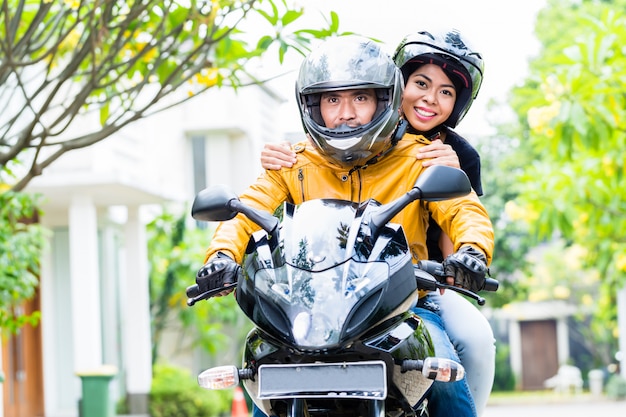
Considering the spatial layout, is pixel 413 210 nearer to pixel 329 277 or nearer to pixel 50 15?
pixel 329 277

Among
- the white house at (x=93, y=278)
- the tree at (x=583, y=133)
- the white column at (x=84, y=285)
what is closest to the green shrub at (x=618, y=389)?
the white house at (x=93, y=278)

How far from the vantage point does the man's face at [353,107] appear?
3.44 metres

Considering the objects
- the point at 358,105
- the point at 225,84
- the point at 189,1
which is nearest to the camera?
the point at 358,105

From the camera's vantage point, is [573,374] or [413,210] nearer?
[413,210]

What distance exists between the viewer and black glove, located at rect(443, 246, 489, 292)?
3.13 m

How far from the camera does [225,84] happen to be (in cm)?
819

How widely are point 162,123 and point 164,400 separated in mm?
8696

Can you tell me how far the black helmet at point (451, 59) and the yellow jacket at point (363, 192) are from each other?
605 mm

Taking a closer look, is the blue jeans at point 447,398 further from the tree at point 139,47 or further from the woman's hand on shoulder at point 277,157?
the tree at point 139,47

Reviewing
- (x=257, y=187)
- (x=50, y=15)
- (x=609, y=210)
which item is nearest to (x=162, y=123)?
(x=609, y=210)

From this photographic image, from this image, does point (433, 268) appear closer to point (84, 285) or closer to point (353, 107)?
point (353, 107)

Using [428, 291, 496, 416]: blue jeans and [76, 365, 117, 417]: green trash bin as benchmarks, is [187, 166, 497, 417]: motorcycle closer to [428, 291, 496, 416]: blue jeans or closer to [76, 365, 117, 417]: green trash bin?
[428, 291, 496, 416]: blue jeans

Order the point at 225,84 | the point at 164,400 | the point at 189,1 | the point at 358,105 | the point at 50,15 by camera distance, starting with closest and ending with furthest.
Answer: the point at 358,105 < the point at 189,1 < the point at 225,84 < the point at 50,15 < the point at 164,400

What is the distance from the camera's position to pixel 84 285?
1958cm
